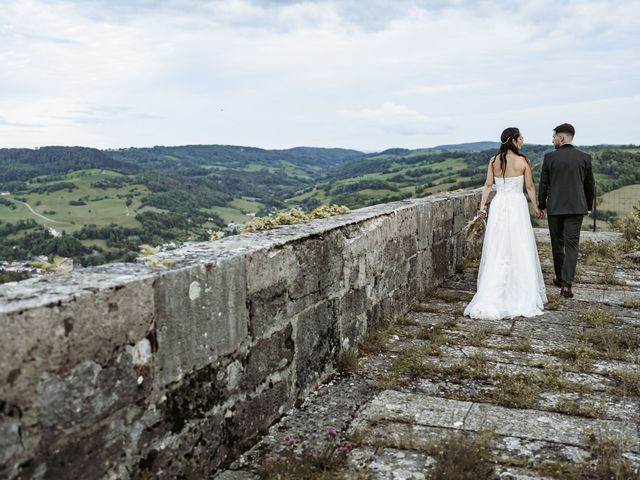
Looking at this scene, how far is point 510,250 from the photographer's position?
642 cm

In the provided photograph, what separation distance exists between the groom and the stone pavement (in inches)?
42.6

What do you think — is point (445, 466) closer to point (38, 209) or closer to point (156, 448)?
point (156, 448)

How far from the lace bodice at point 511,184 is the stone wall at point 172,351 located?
2746mm

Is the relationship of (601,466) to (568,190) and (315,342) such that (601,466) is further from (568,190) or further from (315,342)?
(568,190)

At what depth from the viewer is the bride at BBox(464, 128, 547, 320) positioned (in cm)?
608

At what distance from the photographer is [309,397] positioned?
12.5ft

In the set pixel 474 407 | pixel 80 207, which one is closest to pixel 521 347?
pixel 474 407

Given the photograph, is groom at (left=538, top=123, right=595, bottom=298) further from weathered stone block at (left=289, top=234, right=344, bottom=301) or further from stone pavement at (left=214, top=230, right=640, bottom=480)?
weathered stone block at (left=289, top=234, right=344, bottom=301)

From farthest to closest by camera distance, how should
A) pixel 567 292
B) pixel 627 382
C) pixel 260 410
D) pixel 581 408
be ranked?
pixel 567 292 → pixel 627 382 → pixel 581 408 → pixel 260 410

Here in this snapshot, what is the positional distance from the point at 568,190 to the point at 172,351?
5.51m

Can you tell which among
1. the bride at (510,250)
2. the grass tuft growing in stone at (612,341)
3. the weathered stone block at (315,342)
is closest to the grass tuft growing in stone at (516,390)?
the grass tuft growing in stone at (612,341)

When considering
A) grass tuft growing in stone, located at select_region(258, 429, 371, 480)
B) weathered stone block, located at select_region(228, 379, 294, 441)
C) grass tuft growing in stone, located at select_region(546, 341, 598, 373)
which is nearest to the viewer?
grass tuft growing in stone, located at select_region(258, 429, 371, 480)

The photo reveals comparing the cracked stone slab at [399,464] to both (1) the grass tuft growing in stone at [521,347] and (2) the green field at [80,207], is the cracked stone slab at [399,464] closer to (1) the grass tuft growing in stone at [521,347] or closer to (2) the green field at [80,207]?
(1) the grass tuft growing in stone at [521,347]

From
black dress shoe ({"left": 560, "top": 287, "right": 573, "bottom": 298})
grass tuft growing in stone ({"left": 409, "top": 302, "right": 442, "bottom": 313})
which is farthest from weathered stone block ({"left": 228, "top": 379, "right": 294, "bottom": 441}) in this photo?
black dress shoe ({"left": 560, "top": 287, "right": 573, "bottom": 298})
